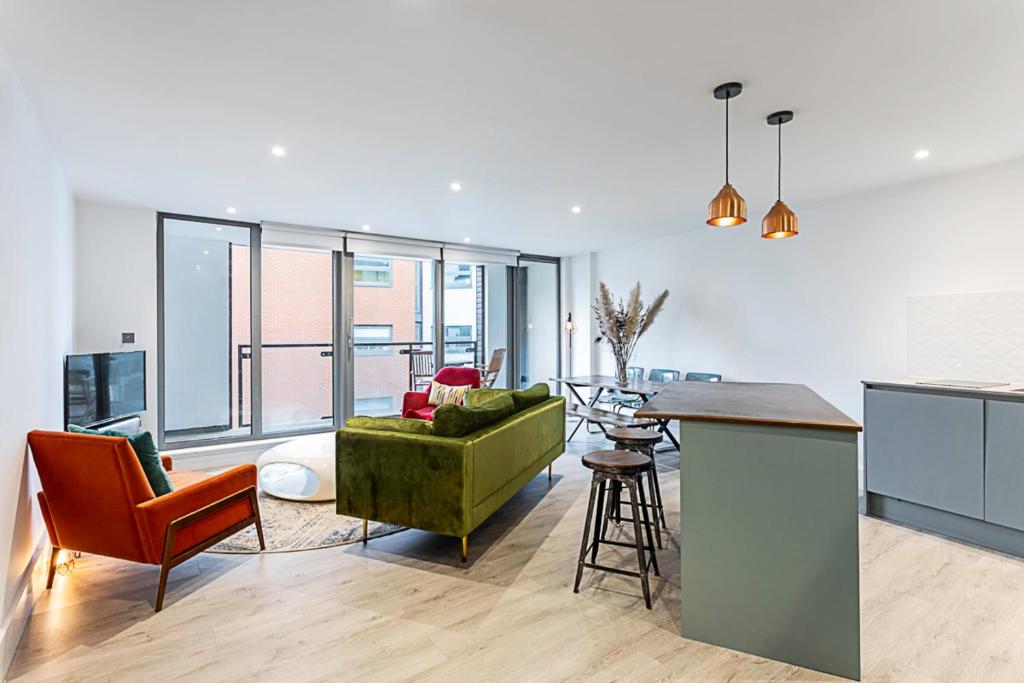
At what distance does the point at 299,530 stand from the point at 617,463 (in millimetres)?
2314

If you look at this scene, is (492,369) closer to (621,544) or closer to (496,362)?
(496,362)

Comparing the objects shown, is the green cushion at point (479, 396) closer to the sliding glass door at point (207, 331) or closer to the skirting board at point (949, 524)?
the sliding glass door at point (207, 331)

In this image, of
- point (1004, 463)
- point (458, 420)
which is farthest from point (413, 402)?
point (1004, 463)

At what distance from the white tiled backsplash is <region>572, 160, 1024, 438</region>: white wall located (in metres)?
0.10

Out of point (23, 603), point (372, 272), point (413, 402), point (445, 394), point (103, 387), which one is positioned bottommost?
point (23, 603)

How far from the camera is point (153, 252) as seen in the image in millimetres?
4891

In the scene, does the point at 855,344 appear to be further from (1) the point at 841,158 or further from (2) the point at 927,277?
(1) the point at 841,158

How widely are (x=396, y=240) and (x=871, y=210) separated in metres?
5.02

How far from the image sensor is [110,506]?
2.50 meters

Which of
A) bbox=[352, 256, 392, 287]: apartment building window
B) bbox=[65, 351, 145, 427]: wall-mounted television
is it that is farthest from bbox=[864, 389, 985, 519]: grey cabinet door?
bbox=[65, 351, 145, 427]: wall-mounted television

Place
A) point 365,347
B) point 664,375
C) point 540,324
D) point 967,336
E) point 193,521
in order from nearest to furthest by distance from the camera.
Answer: point 193,521, point 967,336, point 664,375, point 365,347, point 540,324

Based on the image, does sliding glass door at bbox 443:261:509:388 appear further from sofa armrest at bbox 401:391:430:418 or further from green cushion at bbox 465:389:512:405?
green cushion at bbox 465:389:512:405

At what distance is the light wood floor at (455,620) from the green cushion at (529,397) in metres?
1.04

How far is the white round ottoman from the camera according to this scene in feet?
13.1
